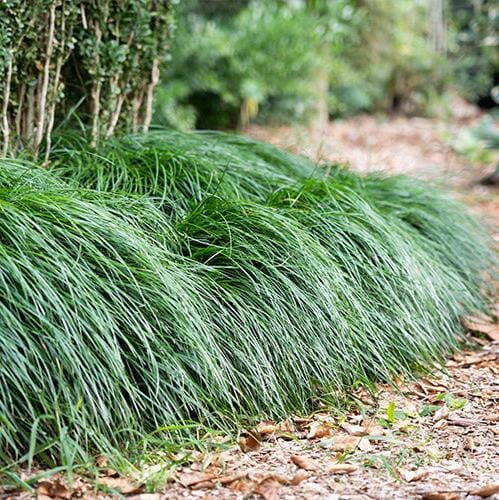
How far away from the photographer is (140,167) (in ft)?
11.5

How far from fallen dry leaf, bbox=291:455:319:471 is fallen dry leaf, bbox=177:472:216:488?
0.28 meters

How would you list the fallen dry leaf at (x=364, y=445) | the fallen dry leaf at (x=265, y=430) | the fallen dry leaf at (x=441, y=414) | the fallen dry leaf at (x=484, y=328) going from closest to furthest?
the fallen dry leaf at (x=364, y=445) < the fallen dry leaf at (x=265, y=430) < the fallen dry leaf at (x=441, y=414) < the fallen dry leaf at (x=484, y=328)

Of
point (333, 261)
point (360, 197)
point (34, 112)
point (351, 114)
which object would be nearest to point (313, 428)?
point (333, 261)

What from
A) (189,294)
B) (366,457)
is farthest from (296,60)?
(366,457)

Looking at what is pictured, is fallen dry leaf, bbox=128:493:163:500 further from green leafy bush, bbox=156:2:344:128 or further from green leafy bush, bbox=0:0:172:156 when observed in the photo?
green leafy bush, bbox=156:2:344:128

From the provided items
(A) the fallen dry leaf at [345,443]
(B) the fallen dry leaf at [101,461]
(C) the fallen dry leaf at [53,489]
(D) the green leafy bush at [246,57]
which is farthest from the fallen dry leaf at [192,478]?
(D) the green leafy bush at [246,57]

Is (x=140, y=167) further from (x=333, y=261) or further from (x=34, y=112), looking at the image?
(x=333, y=261)

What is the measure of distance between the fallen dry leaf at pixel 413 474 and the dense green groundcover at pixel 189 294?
0.51m

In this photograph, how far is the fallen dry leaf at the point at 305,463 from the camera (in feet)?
7.86

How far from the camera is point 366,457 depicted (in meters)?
2.42

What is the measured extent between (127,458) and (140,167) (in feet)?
5.08

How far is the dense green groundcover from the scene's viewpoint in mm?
2312

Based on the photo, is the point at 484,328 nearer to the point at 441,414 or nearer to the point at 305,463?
the point at 441,414

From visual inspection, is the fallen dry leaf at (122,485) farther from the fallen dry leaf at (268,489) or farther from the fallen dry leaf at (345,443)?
the fallen dry leaf at (345,443)
